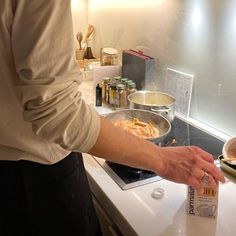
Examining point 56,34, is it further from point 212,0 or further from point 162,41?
point 162,41

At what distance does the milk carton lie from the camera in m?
0.71

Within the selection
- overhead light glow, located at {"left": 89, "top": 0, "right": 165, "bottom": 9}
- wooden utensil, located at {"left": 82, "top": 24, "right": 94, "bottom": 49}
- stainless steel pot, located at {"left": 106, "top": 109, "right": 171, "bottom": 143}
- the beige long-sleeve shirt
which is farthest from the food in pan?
wooden utensil, located at {"left": 82, "top": 24, "right": 94, "bottom": 49}

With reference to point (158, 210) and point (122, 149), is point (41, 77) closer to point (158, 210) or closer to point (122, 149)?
point (122, 149)

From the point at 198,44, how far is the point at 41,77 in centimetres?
83

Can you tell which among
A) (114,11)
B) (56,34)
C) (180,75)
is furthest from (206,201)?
(114,11)

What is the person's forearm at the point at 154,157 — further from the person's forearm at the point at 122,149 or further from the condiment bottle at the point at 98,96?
the condiment bottle at the point at 98,96

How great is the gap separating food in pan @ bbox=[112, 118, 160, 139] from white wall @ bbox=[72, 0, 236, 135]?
0.26 meters

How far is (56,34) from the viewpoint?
1.76ft

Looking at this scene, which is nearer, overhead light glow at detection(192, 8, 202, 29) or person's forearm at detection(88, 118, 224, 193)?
person's forearm at detection(88, 118, 224, 193)

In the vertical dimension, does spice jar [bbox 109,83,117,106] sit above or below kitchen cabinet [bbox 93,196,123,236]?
above

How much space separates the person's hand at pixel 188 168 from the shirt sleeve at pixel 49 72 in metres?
0.21

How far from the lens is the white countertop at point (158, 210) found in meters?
0.70

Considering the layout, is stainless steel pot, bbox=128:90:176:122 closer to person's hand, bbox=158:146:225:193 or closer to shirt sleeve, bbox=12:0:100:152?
person's hand, bbox=158:146:225:193

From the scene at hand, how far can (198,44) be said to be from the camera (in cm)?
121
